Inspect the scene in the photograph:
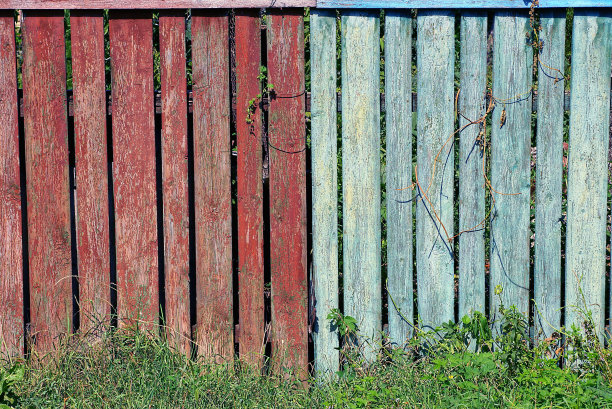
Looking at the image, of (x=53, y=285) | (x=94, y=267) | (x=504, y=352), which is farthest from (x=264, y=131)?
(x=504, y=352)

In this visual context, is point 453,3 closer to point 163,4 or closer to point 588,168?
point 588,168

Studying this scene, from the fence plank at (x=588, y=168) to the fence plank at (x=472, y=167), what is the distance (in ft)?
1.63

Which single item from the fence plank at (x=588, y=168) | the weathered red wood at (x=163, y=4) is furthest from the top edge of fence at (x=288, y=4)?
the fence plank at (x=588, y=168)

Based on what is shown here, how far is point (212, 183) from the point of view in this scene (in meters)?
3.88

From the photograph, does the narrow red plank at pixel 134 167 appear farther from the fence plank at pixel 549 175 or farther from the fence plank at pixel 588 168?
the fence plank at pixel 588 168

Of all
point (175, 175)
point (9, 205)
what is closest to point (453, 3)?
point (175, 175)

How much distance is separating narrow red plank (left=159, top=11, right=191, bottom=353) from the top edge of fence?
137mm

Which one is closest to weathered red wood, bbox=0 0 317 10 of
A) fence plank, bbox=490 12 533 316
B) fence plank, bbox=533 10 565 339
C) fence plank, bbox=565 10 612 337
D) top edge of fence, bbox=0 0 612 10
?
top edge of fence, bbox=0 0 612 10

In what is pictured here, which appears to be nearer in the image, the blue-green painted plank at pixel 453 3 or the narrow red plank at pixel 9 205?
the blue-green painted plank at pixel 453 3

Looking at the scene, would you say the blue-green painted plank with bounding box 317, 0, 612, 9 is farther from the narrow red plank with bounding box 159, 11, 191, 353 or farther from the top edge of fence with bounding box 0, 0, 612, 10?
the narrow red plank with bounding box 159, 11, 191, 353

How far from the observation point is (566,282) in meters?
3.89

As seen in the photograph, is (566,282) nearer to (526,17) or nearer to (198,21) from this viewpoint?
(526,17)

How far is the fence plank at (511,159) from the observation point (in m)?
3.74

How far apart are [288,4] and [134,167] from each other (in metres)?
1.27
